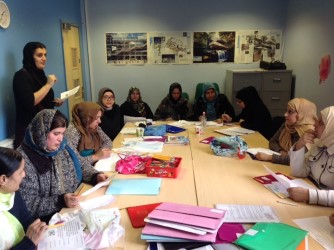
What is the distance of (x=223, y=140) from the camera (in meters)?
2.51

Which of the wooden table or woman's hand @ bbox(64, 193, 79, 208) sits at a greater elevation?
woman's hand @ bbox(64, 193, 79, 208)

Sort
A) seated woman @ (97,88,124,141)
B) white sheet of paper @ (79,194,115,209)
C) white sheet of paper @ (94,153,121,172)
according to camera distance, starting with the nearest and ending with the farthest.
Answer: white sheet of paper @ (79,194,115,209) < white sheet of paper @ (94,153,121,172) < seated woman @ (97,88,124,141)

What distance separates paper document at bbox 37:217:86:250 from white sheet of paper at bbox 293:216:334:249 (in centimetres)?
98

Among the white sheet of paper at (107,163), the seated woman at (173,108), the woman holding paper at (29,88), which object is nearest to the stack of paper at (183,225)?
the white sheet of paper at (107,163)

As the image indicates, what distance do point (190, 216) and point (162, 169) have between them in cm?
74

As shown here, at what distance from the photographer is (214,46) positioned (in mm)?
5211

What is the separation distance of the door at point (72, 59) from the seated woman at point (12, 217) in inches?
130

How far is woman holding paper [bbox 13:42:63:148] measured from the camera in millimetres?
2604

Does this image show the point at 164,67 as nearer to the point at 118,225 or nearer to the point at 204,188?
the point at 204,188

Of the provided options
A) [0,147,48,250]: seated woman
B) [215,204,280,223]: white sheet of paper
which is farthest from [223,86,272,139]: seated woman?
[0,147,48,250]: seated woman

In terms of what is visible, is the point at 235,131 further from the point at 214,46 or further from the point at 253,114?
the point at 214,46

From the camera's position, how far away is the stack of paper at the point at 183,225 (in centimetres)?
118

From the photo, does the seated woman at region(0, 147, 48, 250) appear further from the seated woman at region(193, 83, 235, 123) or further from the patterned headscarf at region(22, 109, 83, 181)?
the seated woman at region(193, 83, 235, 123)

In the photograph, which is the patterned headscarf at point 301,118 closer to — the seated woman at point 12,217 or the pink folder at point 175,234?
the pink folder at point 175,234
